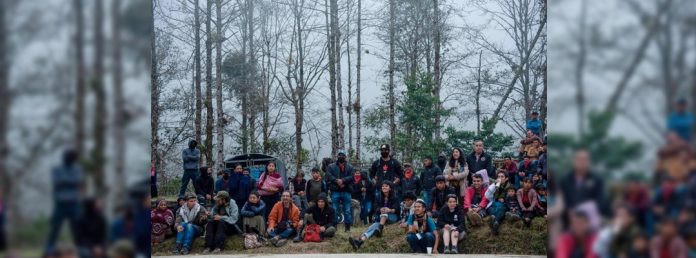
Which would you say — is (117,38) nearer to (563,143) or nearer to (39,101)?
(39,101)

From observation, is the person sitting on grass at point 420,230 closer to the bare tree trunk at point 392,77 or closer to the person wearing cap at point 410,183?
→ the person wearing cap at point 410,183

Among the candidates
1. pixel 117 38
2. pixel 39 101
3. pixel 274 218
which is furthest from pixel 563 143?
pixel 274 218

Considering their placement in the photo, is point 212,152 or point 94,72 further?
point 212,152

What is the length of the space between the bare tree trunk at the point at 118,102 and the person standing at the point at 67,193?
11 centimetres

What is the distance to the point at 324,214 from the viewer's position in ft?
53.7

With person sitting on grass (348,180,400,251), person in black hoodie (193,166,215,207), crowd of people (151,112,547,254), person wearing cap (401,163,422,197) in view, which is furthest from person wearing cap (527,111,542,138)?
person in black hoodie (193,166,215,207)

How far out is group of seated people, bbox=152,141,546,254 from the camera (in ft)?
50.1

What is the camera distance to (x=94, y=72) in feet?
6.52

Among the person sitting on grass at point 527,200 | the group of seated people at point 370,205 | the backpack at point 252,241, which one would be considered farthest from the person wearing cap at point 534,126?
the backpack at point 252,241

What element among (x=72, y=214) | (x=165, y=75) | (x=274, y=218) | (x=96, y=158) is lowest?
(x=274, y=218)

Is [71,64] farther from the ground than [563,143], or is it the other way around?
[71,64]

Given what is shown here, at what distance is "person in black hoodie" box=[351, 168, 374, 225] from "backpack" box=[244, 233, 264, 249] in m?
2.57

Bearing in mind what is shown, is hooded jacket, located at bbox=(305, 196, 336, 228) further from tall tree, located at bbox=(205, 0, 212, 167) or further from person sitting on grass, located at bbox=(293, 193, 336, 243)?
tall tree, located at bbox=(205, 0, 212, 167)

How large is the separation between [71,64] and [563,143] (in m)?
1.33
